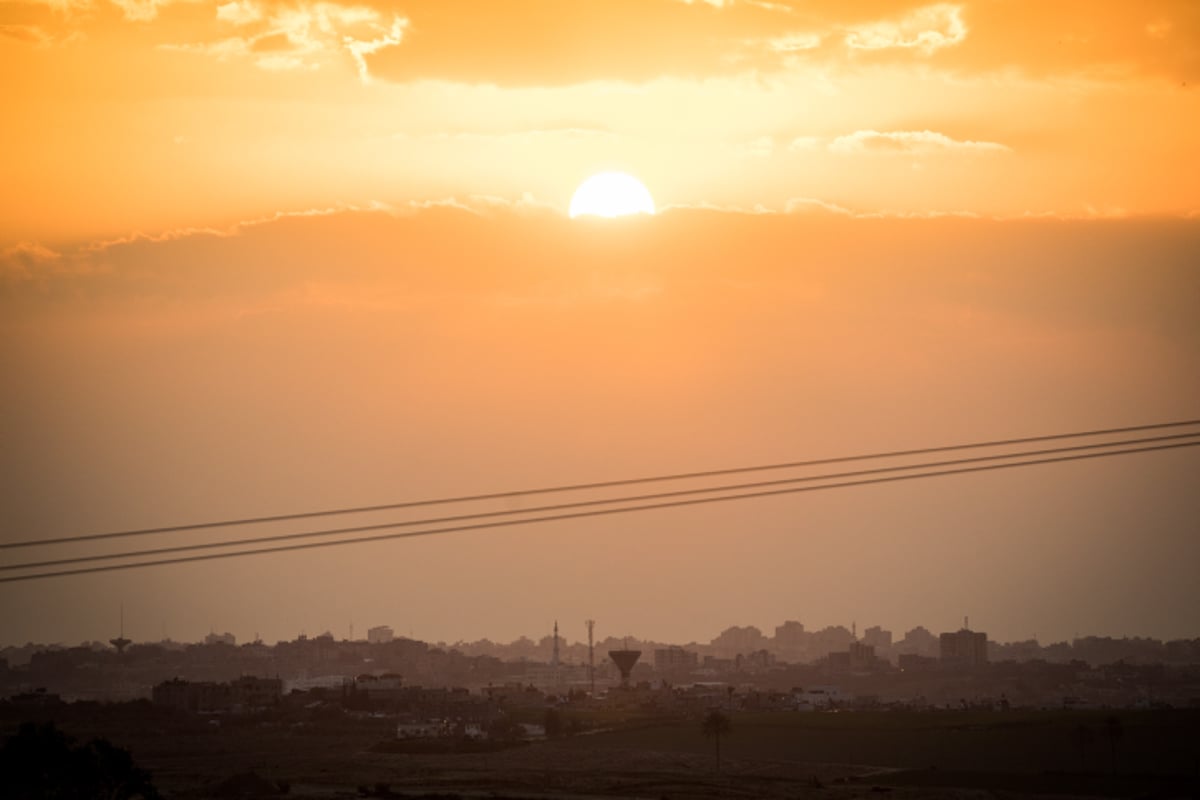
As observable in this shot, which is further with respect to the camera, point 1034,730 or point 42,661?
point 42,661

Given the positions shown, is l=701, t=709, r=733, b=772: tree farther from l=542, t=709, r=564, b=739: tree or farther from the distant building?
the distant building

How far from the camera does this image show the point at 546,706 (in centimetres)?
12262

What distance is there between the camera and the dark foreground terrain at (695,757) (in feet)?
215

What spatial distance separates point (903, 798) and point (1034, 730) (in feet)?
90.4

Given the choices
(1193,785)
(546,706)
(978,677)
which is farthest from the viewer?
(978,677)

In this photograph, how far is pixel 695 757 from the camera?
82562mm

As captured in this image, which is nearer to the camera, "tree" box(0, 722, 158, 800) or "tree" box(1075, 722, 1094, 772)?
"tree" box(0, 722, 158, 800)

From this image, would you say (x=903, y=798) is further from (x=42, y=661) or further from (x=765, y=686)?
(x=42, y=661)

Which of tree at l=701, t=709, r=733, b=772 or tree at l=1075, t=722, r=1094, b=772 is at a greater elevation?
tree at l=701, t=709, r=733, b=772

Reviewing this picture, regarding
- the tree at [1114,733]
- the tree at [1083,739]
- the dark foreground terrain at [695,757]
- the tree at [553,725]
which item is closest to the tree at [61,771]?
the dark foreground terrain at [695,757]

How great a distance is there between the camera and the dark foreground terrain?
65625mm

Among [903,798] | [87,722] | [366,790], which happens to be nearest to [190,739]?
[87,722]

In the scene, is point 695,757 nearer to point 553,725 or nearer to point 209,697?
point 553,725

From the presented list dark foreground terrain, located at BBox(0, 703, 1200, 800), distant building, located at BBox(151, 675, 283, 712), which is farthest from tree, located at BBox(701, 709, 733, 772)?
distant building, located at BBox(151, 675, 283, 712)
